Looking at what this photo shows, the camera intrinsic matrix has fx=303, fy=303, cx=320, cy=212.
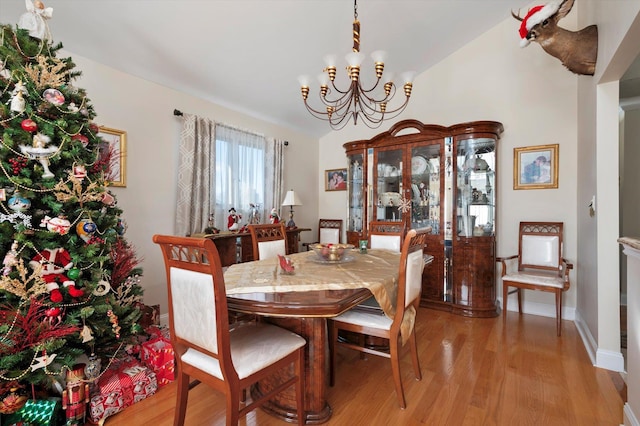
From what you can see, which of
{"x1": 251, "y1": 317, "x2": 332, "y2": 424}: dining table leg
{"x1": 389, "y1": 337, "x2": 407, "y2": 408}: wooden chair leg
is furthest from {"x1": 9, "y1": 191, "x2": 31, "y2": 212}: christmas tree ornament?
{"x1": 389, "y1": 337, "x2": 407, "y2": 408}: wooden chair leg

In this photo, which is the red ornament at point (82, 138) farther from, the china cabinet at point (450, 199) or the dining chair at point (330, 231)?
the dining chair at point (330, 231)

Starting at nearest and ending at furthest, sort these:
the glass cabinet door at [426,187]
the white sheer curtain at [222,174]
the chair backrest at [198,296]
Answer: the chair backrest at [198,296] < the white sheer curtain at [222,174] < the glass cabinet door at [426,187]

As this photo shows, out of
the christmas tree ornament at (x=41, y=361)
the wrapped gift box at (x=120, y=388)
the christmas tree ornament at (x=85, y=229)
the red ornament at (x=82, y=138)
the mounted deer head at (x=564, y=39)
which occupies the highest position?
the mounted deer head at (x=564, y=39)

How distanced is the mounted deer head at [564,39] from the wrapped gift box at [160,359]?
11.3ft

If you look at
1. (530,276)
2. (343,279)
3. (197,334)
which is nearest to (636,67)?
(530,276)

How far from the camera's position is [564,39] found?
2.31m

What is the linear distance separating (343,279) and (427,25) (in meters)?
2.91

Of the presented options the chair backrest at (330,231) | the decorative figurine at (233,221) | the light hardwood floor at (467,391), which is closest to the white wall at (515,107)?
the light hardwood floor at (467,391)

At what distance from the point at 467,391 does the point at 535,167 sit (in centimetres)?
262

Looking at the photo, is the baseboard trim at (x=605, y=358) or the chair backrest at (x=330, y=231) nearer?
the baseboard trim at (x=605, y=358)

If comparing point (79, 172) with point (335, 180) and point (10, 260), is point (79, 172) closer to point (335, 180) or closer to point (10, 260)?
point (10, 260)

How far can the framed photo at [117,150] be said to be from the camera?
2460mm

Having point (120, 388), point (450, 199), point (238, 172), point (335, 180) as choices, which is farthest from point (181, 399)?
point (335, 180)

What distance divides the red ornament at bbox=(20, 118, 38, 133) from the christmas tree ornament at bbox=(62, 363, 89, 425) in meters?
1.30
